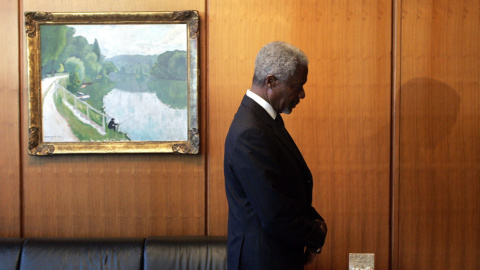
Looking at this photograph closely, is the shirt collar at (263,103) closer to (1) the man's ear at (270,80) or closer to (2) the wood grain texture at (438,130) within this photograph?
(1) the man's ear at (270,80)

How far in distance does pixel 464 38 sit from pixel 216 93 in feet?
5.05

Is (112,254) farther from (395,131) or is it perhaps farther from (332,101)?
(395,131)

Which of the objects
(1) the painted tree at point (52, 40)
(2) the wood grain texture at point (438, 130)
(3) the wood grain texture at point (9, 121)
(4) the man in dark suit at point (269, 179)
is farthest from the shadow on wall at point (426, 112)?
(3) the wood grain texture at point (9, 121)

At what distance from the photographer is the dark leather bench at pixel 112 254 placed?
251 centimetres

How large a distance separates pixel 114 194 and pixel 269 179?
1.46m

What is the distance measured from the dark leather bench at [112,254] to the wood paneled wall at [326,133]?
224 millimetres

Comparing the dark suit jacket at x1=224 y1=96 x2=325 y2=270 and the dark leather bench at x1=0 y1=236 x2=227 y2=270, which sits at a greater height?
the dark suit jacket at x1=224 y1=96 x2=325 y2=270

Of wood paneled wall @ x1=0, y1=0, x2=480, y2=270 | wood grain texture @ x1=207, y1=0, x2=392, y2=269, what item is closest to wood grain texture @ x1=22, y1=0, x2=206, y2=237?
wood paneled wall @ x1=0, y1=0, x2=480, y2=270

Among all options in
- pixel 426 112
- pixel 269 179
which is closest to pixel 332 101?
pixel 426 112

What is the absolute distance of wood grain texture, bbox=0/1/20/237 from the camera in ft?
9.07

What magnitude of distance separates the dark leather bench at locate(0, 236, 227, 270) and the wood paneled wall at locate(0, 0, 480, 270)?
0.74ft

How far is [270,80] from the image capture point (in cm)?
182

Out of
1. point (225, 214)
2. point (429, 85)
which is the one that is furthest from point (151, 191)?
point (429, 85)

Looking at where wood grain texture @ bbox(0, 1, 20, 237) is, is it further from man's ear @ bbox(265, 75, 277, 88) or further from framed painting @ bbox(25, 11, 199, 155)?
man's ear @ bbox(265, 75, 277, 88)
